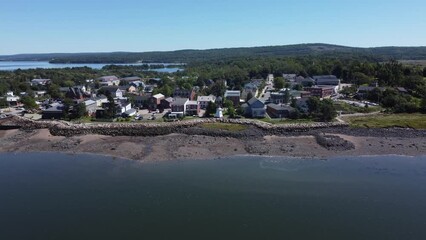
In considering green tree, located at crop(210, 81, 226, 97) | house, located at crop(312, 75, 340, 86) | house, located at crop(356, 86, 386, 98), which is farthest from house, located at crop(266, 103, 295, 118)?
house, located at crop(312, 75, 340, 86)

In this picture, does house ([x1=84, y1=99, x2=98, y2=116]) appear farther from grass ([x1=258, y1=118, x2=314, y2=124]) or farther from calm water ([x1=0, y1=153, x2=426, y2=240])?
grass ([x1=258, y1=118, x2=314, y2=124])

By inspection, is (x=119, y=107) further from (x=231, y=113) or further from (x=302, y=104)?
(x=302, y=104)

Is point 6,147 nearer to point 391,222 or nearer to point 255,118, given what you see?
point 255,118

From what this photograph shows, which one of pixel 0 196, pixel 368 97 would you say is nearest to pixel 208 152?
pixel 0 196

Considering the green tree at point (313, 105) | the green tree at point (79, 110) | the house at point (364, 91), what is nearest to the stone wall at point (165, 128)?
the green tree at point (79, 110)

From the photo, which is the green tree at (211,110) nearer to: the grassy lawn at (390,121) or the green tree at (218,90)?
the green tree at (218,90)

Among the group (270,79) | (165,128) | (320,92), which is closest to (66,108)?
(165,128)
